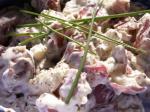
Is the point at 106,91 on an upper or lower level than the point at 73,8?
lower

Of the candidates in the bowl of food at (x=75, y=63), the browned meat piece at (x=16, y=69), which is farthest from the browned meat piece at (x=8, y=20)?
the browned meat piece at (x=16, y=69)

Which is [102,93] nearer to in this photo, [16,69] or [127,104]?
[127,104]

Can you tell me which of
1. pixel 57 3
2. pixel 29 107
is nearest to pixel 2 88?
pixel 29 107

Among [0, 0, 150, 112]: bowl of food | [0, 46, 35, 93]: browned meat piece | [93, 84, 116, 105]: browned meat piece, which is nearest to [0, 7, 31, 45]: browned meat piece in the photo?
[0, 0, 150, 112]: bowl of food

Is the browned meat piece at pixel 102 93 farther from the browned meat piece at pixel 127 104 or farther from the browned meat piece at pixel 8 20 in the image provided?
the browned meat piece at pixel 8 20

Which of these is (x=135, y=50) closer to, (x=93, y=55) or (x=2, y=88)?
(x=93, y=55)

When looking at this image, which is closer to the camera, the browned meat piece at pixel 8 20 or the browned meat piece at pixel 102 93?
the browned meat piece at pixel 102 93

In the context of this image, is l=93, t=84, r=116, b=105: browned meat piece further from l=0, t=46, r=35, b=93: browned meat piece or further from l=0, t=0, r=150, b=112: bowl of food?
l=0, t=46, r=35, b=93: browned meat piece

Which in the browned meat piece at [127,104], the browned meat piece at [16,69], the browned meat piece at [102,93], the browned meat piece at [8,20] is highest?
the browned meat piece at [8,20]
